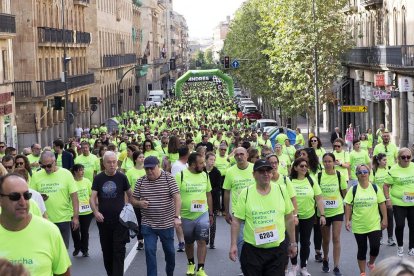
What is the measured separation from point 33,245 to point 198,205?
267 inches

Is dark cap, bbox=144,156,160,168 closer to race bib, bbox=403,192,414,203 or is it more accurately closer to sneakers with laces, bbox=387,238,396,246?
race bib, bbox=403,192,414,203

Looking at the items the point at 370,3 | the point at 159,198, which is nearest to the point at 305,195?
the point at 159,198

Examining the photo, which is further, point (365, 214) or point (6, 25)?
point (6, 25)

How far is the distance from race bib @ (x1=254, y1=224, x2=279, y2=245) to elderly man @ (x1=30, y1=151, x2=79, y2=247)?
132 inches

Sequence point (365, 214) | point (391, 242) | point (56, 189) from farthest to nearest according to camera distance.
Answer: point (391, 242), point (56, 189), point (365, 214)

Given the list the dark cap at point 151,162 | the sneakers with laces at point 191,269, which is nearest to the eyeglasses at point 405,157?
the sneakers with laces at point 191,269

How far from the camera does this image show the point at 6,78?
Result: 44.8m

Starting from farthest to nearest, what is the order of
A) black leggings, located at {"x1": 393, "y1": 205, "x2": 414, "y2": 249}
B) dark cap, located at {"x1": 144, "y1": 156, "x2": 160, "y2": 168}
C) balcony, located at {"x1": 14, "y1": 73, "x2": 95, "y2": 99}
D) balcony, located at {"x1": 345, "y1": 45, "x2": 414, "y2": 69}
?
1. balcony, located at {"x1": 14, "y1": 73, "x2": 95, "y2": 99}
2. balcony, located at {"x1": 345, "y1": 45, "x2": 414, "y2": 69}
3. black leggings, located at {"x1": 393, "y1": 205, "x2": 414, "y2": 249}
4. dark cap, located at {"x1": 144, "y1": 156, "x2": 160, "y2": 168}

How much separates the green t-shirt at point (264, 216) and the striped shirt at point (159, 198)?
2.37 meters

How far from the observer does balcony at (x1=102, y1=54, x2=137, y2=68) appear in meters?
81.5

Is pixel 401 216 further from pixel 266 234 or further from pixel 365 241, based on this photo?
pixel 266 234

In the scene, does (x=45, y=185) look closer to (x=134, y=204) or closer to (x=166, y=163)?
(x=134, y=204)

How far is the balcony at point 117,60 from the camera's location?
3208 inches

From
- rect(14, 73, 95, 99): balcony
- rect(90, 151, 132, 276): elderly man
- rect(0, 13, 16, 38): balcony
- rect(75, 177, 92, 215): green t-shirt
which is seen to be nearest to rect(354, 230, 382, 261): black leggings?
rect(90, 151, 132, 276): elderly man
